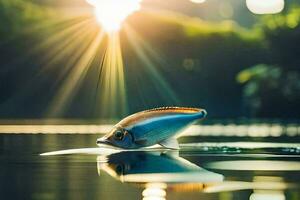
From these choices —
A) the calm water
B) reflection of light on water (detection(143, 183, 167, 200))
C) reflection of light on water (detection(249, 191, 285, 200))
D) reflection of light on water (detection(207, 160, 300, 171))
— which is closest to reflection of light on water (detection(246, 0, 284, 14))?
the calm water

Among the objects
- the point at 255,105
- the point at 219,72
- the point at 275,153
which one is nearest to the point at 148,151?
the point at 275,153

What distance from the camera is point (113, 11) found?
51.9 ft

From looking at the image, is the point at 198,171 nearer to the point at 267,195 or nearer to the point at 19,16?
the point at 267,195

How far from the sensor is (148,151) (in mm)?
5859

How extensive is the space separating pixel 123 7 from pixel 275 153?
1047 centimetres

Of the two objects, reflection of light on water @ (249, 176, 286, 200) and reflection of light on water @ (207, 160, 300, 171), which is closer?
reflection of light on water @ (249, 176, 286, 200)

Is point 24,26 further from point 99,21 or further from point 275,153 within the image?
point 275,153

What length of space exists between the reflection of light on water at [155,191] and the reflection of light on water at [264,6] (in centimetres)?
1310

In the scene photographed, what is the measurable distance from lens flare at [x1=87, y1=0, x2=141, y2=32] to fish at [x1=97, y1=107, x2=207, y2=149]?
10244 millimetres

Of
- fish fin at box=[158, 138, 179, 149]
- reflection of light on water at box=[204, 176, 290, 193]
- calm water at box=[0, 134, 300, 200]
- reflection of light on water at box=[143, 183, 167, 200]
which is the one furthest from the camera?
fish fin at box=[158, 138, 179, 149]

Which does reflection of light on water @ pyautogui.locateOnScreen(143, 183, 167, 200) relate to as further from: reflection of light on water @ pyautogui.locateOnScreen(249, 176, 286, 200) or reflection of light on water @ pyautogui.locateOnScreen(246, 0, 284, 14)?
reflection of light on water @ pyautogui.locateOnScreen(246, 0, 284, 14)

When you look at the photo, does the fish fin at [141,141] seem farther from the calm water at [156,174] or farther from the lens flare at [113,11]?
the lens flare at [113,11]

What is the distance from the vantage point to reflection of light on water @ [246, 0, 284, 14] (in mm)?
16859

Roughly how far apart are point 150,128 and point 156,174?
1.04 meters
